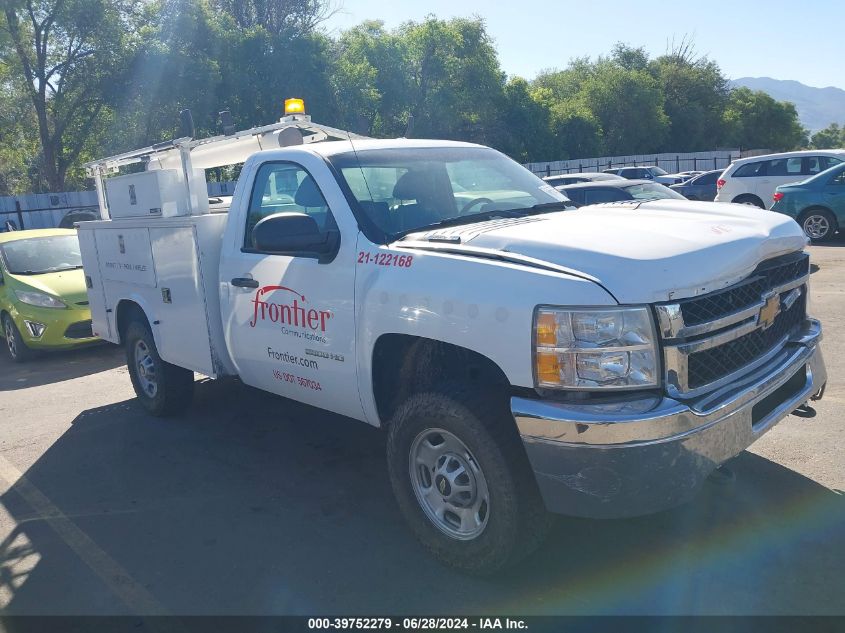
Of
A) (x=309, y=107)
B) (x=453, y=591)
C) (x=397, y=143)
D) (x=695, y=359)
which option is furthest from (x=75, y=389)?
(x=309, y=107)

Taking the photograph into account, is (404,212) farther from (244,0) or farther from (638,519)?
(244,0)

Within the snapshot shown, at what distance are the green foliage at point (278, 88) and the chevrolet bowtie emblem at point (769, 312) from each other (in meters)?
25.3

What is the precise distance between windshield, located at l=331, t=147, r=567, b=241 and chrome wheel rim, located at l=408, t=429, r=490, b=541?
1.10 metres

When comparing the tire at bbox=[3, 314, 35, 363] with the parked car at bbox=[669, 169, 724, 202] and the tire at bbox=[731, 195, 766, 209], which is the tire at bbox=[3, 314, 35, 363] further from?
the parked car at bbox=[669, 169, 724, 202]

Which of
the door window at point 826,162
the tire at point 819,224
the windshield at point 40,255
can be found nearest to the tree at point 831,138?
the door window at point 826,162

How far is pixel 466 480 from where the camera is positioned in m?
3.37

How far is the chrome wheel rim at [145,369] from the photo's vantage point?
19.9ft

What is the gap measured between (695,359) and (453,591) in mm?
1483

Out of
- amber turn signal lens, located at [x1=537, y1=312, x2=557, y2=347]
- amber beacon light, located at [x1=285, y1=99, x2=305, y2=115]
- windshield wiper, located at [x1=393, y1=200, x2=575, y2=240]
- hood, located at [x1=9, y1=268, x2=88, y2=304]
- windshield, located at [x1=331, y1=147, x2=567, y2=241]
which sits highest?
amber beacon light, located at [x1=285, y1=99, x2=305, y2=115]

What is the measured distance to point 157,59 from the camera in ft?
94.0

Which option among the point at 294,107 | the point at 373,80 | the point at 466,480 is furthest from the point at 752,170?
the point at 373,80

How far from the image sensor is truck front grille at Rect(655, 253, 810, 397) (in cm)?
A: 288

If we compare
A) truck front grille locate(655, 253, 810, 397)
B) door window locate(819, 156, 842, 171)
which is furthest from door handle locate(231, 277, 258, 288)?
door window locate(819, 156, 842, 171)

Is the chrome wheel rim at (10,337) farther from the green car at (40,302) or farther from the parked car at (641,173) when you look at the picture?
the parked car at (641,173)
